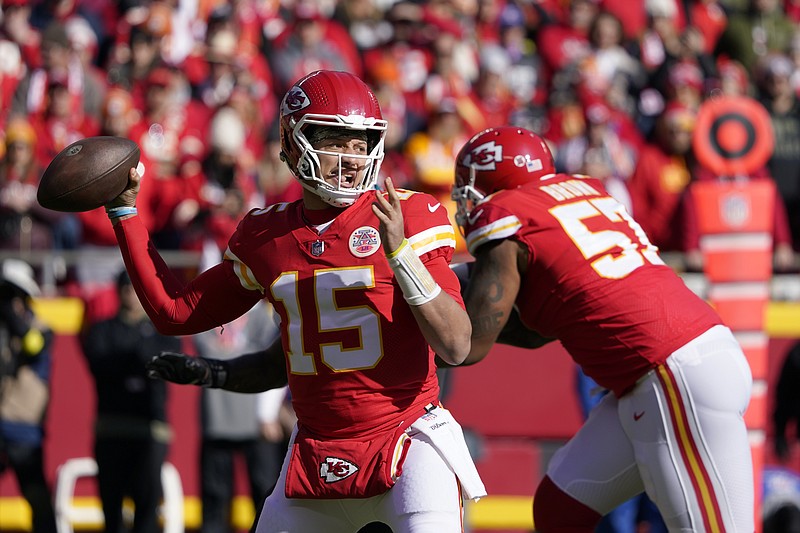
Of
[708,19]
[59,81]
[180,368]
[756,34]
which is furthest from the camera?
[708,19]

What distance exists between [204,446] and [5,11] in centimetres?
445

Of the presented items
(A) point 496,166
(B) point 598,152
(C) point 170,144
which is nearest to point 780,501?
(B) point 598,152

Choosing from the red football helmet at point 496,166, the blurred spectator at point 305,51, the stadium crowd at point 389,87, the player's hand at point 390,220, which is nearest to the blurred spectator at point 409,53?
the stadium crowd at point 389,87

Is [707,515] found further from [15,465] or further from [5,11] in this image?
[5,11]

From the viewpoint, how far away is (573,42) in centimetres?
1141

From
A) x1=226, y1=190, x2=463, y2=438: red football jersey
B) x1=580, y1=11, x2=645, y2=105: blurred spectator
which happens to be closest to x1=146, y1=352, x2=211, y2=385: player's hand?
x1=226, y1=190, x2=463, y2=438: red football jersey

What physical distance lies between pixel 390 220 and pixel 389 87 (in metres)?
6.42

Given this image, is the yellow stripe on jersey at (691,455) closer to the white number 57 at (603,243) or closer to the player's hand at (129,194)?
the white number 57 at (603,243)

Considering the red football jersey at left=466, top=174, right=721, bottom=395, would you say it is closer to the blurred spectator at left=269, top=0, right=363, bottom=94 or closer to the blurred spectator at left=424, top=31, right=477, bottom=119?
the blurred spectator at left=424, top=31, right=477, bottom=119

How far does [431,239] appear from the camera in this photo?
12.6ft

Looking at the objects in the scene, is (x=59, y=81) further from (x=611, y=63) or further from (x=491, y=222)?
(x=491, y=222)

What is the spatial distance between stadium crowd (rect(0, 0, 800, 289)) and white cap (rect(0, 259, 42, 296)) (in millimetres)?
401

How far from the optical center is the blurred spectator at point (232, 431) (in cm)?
762

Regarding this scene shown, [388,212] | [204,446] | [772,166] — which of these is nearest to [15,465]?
[204,446]
